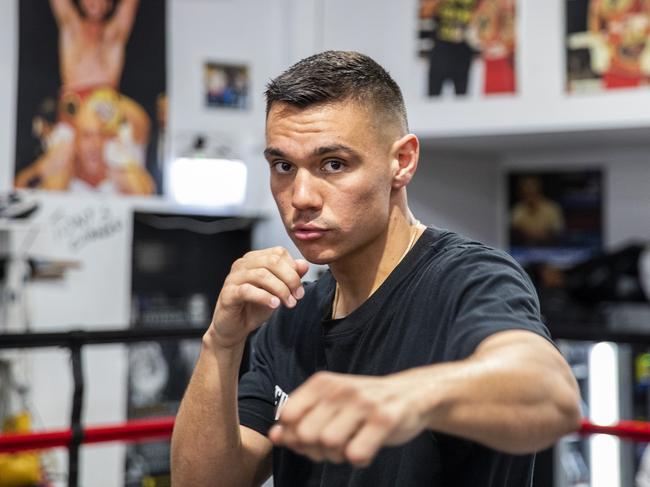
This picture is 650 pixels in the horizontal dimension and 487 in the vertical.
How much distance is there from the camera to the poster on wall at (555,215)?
4895 mm

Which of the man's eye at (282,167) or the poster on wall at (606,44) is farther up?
the poster on wall at (606,44)

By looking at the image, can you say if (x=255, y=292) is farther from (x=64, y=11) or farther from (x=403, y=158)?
(x=64, y=11)

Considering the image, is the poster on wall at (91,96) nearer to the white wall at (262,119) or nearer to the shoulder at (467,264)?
the white wall at (262,119)

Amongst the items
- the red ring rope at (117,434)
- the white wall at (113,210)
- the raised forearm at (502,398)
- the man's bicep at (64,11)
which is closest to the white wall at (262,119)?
the white wall at (113,210)

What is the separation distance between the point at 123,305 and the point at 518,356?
11.8ft

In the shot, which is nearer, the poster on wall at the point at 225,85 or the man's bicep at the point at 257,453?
the man's bicep at the point at 257,453

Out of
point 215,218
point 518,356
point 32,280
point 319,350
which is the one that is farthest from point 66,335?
point 215,218

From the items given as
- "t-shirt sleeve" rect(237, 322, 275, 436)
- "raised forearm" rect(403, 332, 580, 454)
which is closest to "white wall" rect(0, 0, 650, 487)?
"t-shirt sleeve" rect(237, 322, 275, 436)

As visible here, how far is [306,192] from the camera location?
1.09 metres

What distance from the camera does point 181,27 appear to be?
14.2 ft

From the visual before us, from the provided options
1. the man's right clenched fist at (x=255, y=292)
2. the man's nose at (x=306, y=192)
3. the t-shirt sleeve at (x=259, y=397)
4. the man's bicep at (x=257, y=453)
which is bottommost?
the man's bicep at (x=257, y=453)

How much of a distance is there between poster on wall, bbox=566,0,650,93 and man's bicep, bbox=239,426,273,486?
300cm

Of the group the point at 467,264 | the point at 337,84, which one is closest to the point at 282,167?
the point at 337,84

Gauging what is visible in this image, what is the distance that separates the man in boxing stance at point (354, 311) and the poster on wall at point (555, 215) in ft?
12.7
